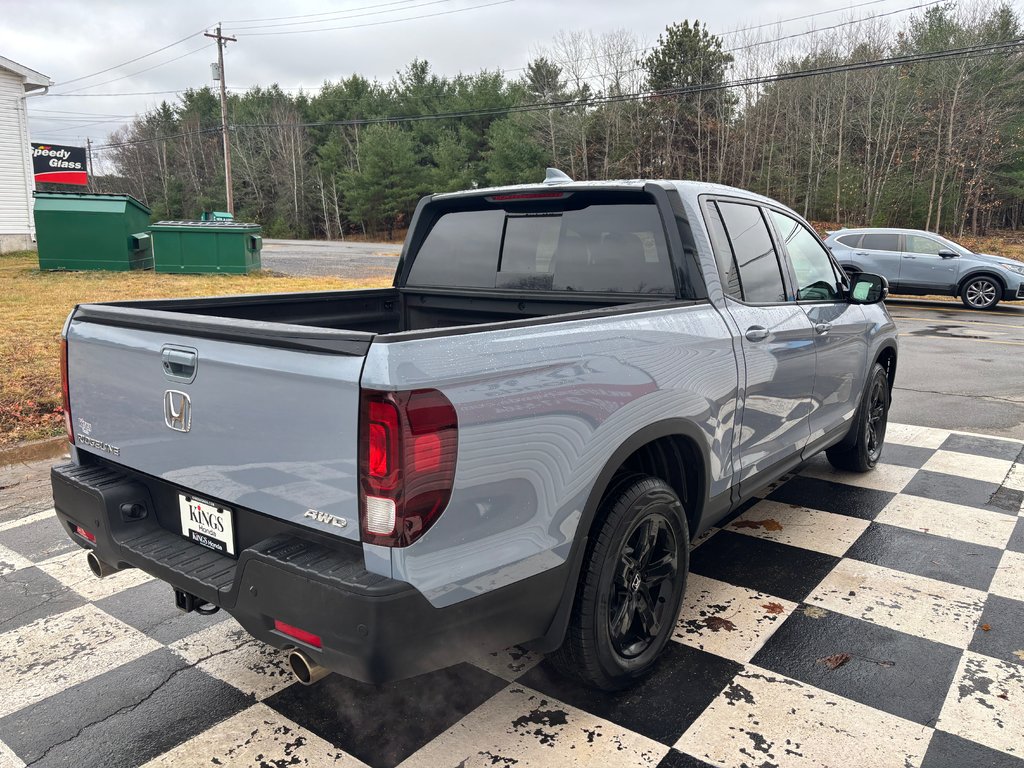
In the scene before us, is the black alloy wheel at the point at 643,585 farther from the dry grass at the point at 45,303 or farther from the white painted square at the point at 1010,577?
the dry grass at the point at 45,303

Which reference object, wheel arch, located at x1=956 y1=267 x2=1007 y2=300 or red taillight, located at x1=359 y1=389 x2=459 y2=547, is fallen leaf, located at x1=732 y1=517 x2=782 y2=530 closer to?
red taillight, located at x1=359 y1=389 x2=459 y2=547

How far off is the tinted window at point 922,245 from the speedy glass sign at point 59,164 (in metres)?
29.0

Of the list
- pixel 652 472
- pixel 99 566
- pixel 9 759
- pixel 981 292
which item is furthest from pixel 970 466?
pixel 981 292

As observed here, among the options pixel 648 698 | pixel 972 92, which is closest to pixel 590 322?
pixel 648 698

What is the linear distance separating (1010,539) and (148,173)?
99.8m

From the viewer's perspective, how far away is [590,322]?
237cm

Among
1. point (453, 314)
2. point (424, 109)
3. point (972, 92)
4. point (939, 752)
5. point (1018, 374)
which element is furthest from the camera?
point (424, 109)

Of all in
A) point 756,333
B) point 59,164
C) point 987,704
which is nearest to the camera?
point 987,704

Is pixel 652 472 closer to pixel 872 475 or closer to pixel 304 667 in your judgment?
pixel 304 667

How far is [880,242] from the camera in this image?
649 inches

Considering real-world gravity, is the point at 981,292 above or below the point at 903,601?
above

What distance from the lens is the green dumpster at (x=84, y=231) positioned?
683 inches

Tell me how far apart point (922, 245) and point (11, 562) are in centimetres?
1735

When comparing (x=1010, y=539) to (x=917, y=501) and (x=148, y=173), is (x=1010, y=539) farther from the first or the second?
(x=148, y=173)
